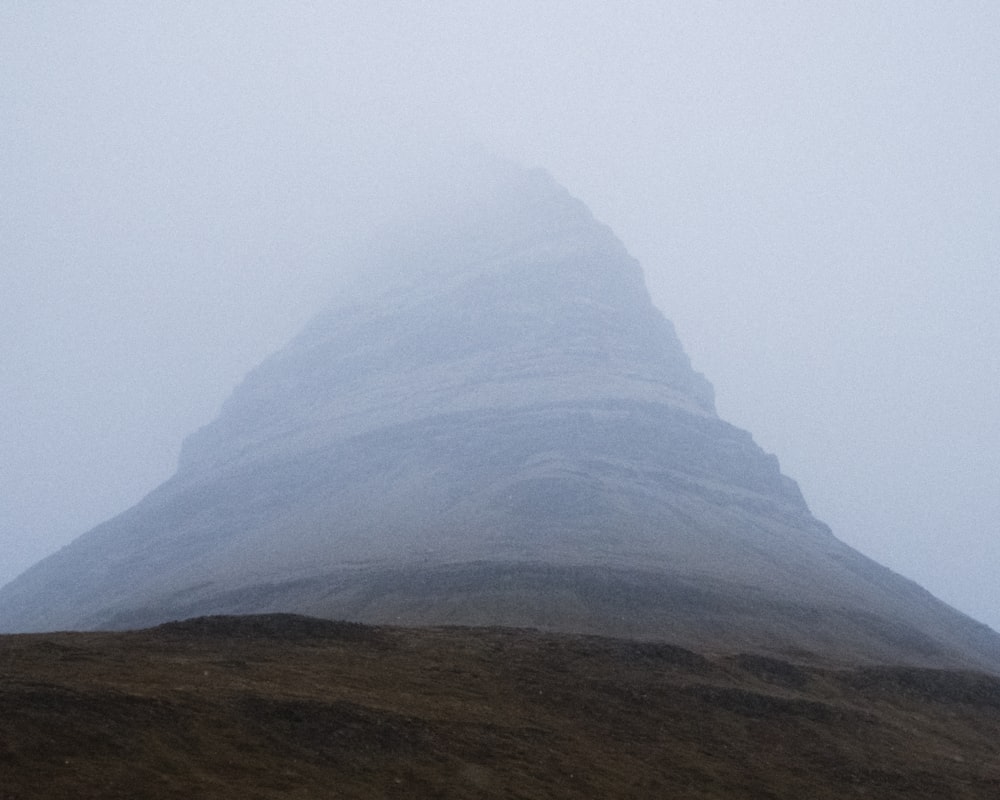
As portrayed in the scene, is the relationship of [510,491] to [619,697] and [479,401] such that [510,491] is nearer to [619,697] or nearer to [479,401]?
[479,401]

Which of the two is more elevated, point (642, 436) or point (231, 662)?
point (642, 436)

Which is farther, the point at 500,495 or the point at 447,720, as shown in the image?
the point at 500,495

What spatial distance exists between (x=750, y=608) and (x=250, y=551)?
168 ft

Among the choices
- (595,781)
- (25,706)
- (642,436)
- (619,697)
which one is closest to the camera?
(25,706)

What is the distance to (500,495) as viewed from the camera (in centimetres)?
9675

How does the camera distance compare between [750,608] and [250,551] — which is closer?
[750,608]

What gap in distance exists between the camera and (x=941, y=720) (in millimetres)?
37438

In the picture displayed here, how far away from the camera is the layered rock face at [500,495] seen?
66.5 meters

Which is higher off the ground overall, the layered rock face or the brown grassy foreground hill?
the layered rock face

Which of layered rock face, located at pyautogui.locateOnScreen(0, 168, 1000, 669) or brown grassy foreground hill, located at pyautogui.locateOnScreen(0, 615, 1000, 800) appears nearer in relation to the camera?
brown grassy foreground hill, located at pyautogui.locateOnScreen(0, 615, 1000, 800)

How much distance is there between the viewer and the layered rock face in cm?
6650

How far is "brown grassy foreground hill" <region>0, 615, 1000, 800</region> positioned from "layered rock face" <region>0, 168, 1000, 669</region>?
2053cm

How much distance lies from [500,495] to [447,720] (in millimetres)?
72400

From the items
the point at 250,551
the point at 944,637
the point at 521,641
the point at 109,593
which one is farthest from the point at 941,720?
the point at 109,593
